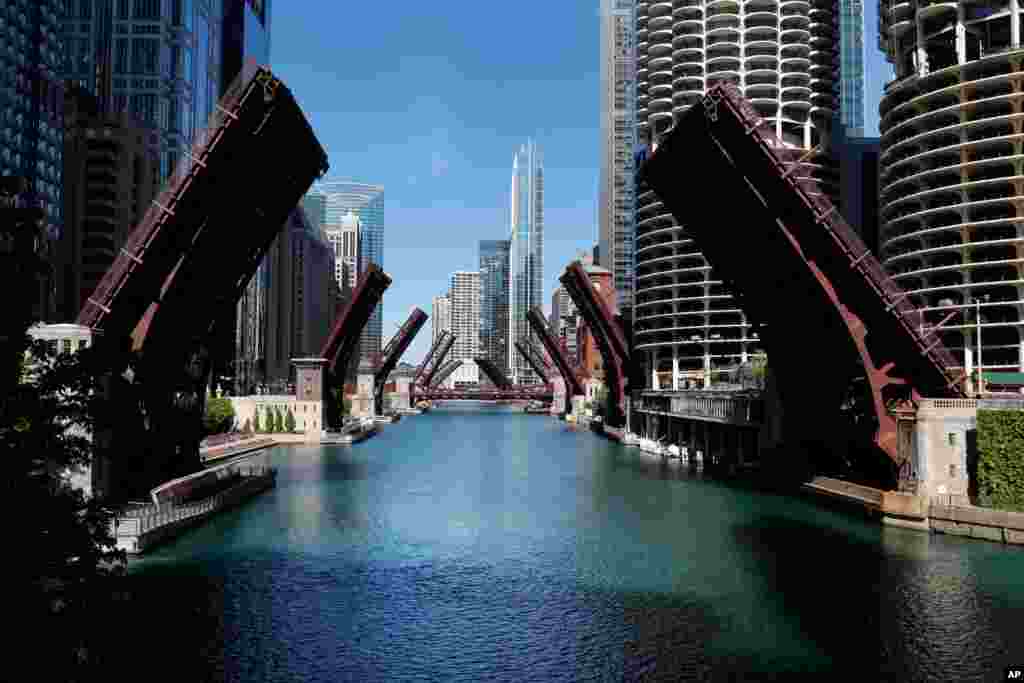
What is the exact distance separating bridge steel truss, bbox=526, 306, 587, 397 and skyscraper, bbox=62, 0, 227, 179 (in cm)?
6021

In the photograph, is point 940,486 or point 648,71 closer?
point 940,486

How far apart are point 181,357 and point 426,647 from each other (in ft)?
75.0

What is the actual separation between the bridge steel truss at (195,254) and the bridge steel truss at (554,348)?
82.6 meters

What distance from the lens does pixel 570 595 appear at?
26.2 metres

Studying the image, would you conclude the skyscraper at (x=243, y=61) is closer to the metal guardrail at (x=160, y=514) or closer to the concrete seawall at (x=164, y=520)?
the concrete seawall at (x=164, y=520)

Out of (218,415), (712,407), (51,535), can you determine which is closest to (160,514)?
(51,535)

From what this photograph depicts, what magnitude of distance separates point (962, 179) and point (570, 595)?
54.0m

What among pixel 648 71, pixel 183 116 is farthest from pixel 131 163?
pixel 648 71

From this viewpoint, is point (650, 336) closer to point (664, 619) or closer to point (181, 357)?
point (181, 357)

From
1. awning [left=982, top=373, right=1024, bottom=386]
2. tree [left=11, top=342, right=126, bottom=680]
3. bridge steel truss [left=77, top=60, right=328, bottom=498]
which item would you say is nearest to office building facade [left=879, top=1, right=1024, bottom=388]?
awning [left=982, top=373, right=1024, bottom=386]

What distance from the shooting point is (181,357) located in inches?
1559

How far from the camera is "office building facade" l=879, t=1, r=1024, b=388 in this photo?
63.7 metres

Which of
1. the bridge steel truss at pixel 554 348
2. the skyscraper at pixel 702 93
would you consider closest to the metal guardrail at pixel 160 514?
the skyscraper at pixel 702 93

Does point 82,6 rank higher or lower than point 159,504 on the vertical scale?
higher
